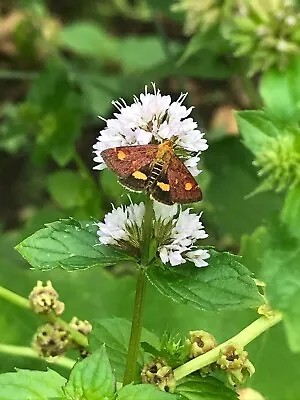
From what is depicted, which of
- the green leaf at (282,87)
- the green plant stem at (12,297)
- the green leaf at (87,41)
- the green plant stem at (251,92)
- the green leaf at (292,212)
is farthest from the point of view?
the green leaf at (87,41)

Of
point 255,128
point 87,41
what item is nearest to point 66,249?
point 255,128

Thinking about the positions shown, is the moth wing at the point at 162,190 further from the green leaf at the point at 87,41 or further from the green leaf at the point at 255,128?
the green leaf at the point at 87,41

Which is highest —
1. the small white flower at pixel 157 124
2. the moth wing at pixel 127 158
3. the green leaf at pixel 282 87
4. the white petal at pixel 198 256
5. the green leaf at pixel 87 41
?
the green leaf at pixel 87 41

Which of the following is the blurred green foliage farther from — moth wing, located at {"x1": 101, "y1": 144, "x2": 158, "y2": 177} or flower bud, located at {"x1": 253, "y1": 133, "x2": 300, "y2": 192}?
moth wing, located at {"x1": 101, "y1": 144, "x2": 158, "y2": 177}

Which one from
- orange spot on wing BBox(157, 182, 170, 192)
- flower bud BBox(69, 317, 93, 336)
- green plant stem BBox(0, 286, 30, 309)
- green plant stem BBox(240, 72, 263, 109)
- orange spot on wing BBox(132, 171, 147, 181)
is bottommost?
flower bud BBox(69, 317, 93, 336)

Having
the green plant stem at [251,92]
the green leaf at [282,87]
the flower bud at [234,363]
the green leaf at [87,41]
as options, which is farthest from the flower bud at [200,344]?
the green leaf at [87,41]

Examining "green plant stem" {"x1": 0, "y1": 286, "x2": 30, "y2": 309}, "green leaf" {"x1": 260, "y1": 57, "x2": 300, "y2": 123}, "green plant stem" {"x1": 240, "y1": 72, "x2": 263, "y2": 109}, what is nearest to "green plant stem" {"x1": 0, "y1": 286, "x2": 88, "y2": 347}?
"green plant stem" {"x1": 0, "y1": 286, "x2": 30, "y2": 309}
